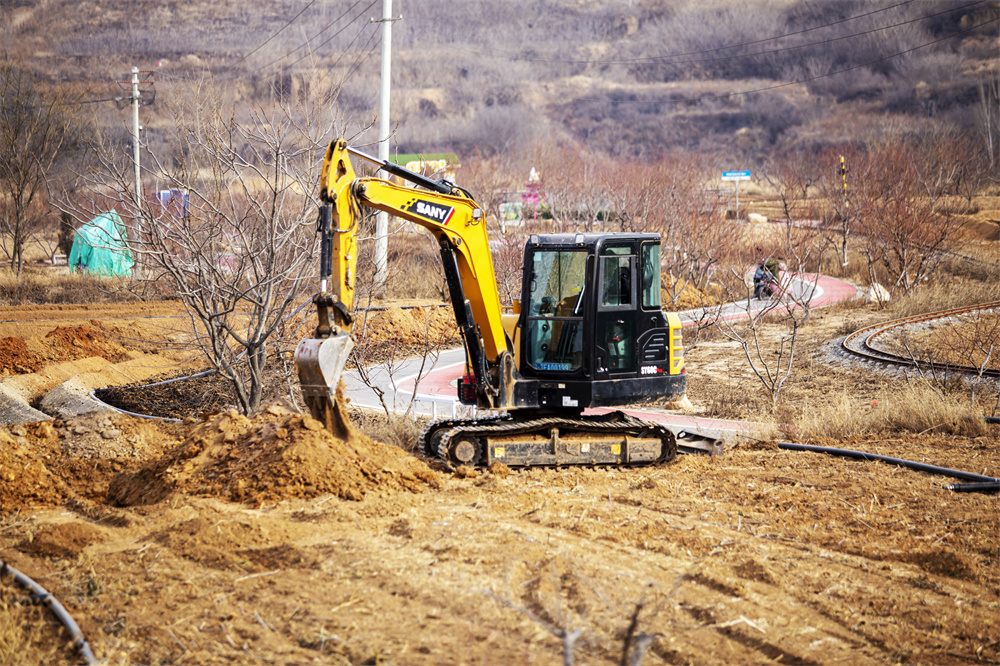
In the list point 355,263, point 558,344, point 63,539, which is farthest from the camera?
point 558,344

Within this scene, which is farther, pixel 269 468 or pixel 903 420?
pixel 903 420

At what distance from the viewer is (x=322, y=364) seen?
344 inches

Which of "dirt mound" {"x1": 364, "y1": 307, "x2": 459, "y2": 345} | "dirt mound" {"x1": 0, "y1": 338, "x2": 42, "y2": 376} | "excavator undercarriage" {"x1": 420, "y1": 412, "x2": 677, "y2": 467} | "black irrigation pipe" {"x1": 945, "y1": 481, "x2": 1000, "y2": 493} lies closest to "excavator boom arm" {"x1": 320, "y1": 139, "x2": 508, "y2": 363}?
"excavator undercarriage" {"x1": 420, "y1": 412, "x2": 677, "y2": 467}

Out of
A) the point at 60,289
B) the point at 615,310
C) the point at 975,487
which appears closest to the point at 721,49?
the point at 60,289

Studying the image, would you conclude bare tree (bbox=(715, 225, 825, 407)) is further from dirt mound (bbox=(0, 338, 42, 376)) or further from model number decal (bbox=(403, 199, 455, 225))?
dirt mound (bbox=(0, 338, 42, 376))

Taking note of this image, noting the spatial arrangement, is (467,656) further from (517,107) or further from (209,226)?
(517,107)

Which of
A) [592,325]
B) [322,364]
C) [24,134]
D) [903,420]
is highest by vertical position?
[24,134]

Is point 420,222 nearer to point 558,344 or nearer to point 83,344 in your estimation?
point 558,344

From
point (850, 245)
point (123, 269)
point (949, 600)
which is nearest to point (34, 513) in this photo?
point (949, 600)

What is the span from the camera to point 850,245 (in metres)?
42.3

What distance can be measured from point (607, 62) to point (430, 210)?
5225 inches

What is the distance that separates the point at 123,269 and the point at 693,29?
123897mm

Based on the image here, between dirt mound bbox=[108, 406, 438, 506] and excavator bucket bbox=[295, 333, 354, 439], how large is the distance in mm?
281

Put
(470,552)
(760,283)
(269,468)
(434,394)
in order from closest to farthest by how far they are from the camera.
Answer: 1. (470,552)
2. (269,468)
3. (434,394)
4. (760,283)
